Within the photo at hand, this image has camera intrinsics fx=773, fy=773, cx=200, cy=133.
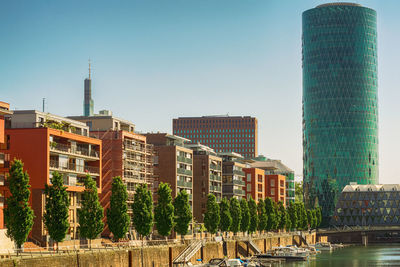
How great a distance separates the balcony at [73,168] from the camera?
14550cm

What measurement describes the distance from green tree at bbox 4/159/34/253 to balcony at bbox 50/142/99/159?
2877cm

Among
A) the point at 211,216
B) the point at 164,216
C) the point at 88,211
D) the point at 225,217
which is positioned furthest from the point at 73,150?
the point at 225,217

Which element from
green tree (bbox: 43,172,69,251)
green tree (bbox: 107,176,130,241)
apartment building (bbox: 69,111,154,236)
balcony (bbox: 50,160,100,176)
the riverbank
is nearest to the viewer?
the riverbank

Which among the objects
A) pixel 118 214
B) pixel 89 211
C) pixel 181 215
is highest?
pixel 89 211

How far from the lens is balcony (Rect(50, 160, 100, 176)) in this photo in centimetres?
14550

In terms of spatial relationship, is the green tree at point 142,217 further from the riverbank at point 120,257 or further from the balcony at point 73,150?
the balcony at point 73,150

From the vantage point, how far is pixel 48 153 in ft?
465

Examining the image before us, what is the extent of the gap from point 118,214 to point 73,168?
16.6 meters

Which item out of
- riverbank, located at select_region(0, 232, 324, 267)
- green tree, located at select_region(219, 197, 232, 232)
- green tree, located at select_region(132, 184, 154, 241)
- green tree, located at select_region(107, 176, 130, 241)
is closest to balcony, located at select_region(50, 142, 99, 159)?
green tree, located at select_region(107, 176, 130, 241)

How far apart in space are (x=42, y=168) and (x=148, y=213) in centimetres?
2343

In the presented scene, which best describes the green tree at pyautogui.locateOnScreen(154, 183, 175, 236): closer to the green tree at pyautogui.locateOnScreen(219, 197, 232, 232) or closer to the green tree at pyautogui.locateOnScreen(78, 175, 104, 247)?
the green tree at pyautogui.locateOnScreen(78, 175, 104, 247)

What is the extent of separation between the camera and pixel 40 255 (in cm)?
10681

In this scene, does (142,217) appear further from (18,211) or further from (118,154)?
(18,211)

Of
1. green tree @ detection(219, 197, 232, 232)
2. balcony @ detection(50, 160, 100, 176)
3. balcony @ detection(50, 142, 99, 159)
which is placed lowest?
green tree @ detection(219, 197, 232, 232)
